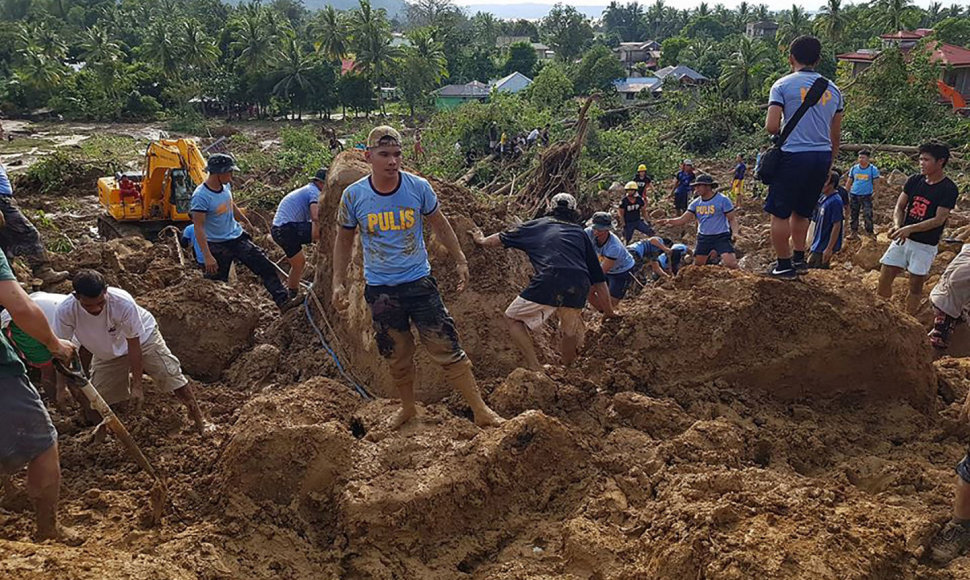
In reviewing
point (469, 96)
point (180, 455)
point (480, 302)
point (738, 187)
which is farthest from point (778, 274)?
point (469, 96)

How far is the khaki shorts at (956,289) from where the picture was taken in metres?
5.26

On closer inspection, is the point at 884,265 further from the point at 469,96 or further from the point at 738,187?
the point at 469,96

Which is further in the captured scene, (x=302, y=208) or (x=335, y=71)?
(x=335, y=71)

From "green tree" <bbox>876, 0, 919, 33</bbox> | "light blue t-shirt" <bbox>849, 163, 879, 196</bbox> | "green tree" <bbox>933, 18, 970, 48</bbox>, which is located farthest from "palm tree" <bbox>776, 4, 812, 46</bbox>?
"light blue t-shirt" <bbox>849, 163, 879, 196</bbox>

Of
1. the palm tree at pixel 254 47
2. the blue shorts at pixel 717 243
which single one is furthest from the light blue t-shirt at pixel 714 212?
the palm tree at pixel 254 47

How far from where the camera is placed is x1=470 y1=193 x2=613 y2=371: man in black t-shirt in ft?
16.4

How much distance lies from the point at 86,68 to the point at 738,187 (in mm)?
45500

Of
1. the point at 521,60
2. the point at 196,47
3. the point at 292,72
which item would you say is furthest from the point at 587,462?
the point at 521,60

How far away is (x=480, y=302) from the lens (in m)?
5.65

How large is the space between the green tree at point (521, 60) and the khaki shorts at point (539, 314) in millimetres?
57754

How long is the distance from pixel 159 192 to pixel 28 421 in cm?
859

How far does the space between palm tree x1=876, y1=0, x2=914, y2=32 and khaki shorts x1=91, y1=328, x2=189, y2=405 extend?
55.4 m

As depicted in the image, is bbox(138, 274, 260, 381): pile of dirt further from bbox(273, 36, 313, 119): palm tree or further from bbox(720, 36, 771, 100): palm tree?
bbox(273, 36, 313, 119): palm tree

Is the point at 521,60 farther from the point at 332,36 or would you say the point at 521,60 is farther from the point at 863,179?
the point at 863,179
